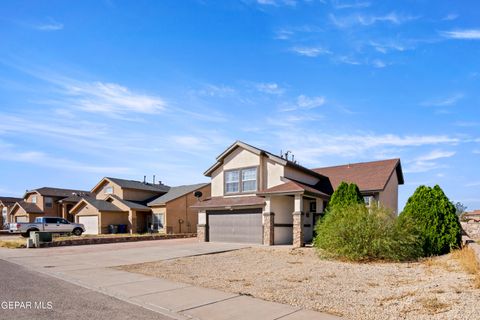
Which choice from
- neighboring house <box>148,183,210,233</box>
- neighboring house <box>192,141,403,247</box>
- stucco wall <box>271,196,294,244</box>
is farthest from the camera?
neighboring house <box>148,183,210,233</box>

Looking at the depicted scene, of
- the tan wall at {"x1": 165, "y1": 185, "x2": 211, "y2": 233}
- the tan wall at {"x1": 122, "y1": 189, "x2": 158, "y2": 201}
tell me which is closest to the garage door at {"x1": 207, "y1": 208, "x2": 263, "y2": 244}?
the tan wall at {"x1": 165, "y1": 185, "x2": 211, "y2": 233}

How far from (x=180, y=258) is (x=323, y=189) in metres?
13.3

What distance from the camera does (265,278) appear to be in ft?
37.3

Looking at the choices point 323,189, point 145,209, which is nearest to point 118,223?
point 145,209

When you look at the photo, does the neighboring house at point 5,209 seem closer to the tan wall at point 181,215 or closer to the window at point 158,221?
the window at point 158,221

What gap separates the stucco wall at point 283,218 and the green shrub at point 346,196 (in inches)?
168

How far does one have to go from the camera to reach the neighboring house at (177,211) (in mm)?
37531

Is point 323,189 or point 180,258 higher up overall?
point 323,189

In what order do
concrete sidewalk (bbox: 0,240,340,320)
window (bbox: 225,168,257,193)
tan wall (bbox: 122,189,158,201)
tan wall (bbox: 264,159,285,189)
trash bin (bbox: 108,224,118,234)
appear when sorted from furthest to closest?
tan wall (bbox: 122,189,158,201) → trash bin (bbox: 108,224,118,234) → window (bbox: 225,168,257,193) → tan wall (bbox: 264,159,285,189) → concrete sidewalk (bbox: 0,240,340,320)

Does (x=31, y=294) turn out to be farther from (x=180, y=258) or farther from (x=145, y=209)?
(x=145, y=209)

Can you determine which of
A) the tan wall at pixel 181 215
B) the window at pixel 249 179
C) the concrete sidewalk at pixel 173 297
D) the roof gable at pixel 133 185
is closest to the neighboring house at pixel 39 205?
the roof gable at pixel 133 185

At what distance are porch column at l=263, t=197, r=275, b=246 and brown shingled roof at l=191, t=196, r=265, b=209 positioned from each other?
400 mm

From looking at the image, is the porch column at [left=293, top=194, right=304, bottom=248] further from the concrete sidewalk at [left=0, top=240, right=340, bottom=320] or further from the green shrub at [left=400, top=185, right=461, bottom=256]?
the concrete sidewalk at [left=0, top=240, right=340, bottom=320]

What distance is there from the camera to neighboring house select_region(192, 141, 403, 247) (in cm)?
2366
